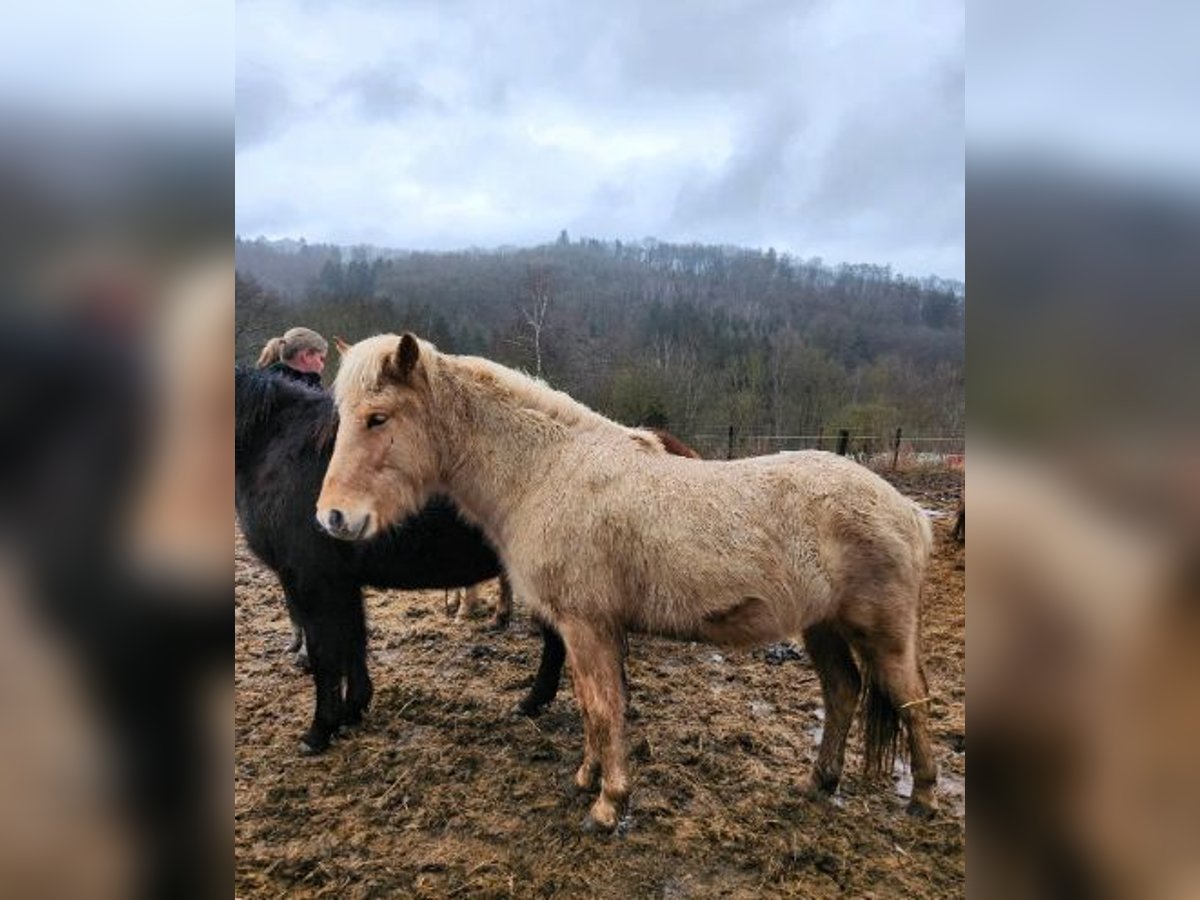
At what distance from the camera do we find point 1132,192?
0.68 metres

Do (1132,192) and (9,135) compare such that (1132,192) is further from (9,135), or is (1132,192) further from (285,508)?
(285,508)

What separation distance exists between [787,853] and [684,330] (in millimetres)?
41188

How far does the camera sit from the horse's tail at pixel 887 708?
3.03 metres

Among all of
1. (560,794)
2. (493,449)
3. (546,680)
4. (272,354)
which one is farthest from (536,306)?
(560,794)

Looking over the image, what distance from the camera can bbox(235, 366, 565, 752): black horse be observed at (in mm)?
3656

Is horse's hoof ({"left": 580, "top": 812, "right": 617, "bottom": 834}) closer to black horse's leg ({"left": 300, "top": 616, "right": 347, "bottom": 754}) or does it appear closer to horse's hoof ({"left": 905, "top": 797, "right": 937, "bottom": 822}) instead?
horse's hoof ({"left": 905, "top": 797, "right": 937, "bottom": 822})

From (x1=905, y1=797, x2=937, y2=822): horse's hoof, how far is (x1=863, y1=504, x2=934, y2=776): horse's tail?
192 millimetres

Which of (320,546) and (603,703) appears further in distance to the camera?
(320,546)

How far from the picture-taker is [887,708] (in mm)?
3102

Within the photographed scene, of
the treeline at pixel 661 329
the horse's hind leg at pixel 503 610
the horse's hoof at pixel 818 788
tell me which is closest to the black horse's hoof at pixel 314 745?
the horse's hind leg at pixel 503 610

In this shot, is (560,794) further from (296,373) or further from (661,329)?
(661,329)

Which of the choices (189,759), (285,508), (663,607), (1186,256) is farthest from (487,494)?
(1186,256)

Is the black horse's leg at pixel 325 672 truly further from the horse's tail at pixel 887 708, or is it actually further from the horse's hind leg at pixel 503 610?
the horse's tail at pixel 887 708

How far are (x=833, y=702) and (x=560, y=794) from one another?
151 centimetres
